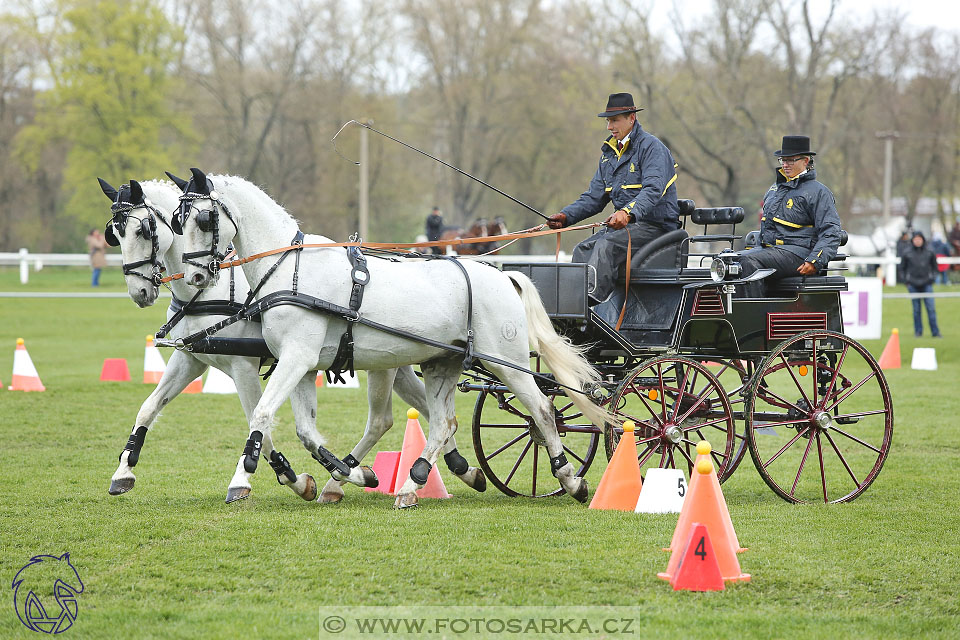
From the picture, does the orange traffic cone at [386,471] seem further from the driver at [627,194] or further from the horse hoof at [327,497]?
the driver at [627,194]

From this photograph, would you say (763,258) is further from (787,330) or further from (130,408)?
(130,408)

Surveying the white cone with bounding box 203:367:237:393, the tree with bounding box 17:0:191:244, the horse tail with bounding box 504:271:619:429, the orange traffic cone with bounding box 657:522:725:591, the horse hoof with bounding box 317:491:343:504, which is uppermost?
the tree with bounding box 17:0:191:244

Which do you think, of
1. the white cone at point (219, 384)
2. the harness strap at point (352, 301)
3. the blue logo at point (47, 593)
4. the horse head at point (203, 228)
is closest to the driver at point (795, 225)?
the harness strap at point (352, 301)

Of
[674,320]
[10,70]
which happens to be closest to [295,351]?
[674,320]

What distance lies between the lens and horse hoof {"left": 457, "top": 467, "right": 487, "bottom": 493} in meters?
7.31

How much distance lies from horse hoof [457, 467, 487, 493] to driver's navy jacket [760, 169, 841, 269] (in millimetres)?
2622

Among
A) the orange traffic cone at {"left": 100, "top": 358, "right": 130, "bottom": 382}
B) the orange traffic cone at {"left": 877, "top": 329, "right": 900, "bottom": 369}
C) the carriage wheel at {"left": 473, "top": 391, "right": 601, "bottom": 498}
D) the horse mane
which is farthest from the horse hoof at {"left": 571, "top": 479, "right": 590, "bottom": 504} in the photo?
the orange traffic cone at {"left": 877, "top": 329, "right": 900, "bottom": 369}

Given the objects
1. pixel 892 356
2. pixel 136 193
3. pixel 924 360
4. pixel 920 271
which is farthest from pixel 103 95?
pixel 136 193

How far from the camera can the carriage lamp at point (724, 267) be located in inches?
283

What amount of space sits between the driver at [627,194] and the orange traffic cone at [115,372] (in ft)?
25.7

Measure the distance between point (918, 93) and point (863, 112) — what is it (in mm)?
2807

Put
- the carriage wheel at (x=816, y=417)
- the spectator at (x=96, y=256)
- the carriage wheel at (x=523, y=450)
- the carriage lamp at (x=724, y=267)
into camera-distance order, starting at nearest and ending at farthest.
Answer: the carriage wheel at (x=816, y=417), the carriage lamp at (x=724, y=267), the carriage wheel at (x=523, y=450), the spectator at (x=96, y=256)

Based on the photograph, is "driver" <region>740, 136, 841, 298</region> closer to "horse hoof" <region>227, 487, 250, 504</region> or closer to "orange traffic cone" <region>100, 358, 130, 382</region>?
"horse hoof" <region>227, 487, 250, 504</region>

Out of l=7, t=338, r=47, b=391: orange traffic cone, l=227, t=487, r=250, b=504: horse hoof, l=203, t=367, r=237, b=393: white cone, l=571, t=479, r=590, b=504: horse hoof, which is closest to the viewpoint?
l=227, t=487, r=250, b=504: horse hoof
